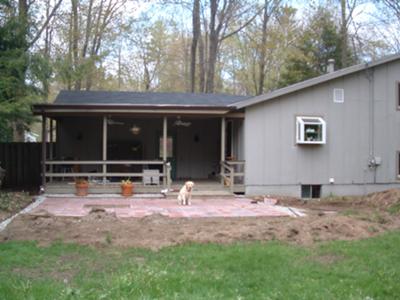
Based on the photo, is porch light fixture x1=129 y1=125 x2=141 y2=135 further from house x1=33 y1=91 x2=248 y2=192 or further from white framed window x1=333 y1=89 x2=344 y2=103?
white framed window x1=333 y1=89 x2=344 y2=103

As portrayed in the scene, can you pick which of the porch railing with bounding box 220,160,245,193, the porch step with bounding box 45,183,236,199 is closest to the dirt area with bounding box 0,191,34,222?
the porch step with bounding box 45,183,236,199

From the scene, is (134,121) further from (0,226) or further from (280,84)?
Answer: (280,84)

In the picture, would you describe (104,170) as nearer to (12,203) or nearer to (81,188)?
(81,188)

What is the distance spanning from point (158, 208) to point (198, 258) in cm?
481

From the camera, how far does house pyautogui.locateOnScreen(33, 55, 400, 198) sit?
1333cm

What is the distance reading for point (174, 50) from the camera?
32.7 meters

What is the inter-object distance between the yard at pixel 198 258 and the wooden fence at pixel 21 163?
826 centimetres

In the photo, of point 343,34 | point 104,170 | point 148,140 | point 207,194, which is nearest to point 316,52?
point 343,34

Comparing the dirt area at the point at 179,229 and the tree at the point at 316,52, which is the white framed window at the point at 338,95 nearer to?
the dirt area at the point at 179,229

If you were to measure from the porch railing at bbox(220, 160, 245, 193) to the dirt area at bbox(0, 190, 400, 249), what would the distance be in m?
4.14

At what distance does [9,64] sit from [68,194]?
404 cm

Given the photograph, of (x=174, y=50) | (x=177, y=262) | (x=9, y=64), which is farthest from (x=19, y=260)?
(x=174, y=50)

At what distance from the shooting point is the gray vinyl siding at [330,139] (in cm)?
1366

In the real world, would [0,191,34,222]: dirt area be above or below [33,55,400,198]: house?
below
